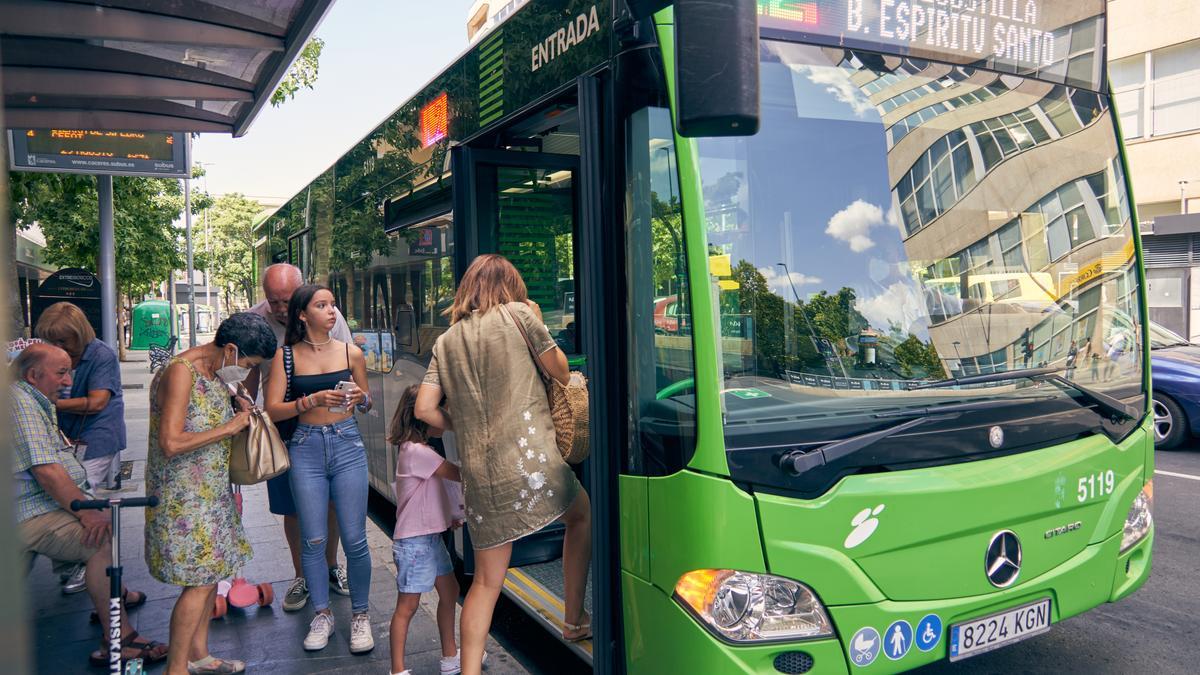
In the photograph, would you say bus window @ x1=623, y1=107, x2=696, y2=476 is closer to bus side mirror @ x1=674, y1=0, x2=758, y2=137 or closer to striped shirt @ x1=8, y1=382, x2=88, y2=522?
bus side mirror @ x1=674, y1=0, x2=758, y2=137

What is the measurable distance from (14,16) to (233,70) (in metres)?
1.36

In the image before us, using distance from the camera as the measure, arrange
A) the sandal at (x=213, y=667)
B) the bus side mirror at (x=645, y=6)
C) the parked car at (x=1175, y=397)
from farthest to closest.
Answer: the parked car at (x=1175, y=397) → the sandal at (x=213, y=667) → the bus side mirror at (x=645, y=6)

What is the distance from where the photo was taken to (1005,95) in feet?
10.9

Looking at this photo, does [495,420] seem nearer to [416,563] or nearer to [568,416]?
[568,416]

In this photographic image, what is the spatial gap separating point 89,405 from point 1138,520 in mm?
5482

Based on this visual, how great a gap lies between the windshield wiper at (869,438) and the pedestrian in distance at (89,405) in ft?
12.9

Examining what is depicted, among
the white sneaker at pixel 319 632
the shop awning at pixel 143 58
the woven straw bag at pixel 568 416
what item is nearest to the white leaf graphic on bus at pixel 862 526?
the woven straw bag at pixel 568 416

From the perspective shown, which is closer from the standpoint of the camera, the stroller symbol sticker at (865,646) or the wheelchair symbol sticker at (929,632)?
the stroller symbol sticker at (865,646)

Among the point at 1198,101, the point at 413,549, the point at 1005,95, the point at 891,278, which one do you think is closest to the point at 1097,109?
the point at 1005,95

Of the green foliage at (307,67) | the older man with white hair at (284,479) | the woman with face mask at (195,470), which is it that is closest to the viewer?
the woman with face mask at (195,470)

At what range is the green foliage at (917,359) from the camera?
3.01 meters

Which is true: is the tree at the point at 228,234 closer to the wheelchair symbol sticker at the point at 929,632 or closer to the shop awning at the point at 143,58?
the shop awning at the point at 143,58

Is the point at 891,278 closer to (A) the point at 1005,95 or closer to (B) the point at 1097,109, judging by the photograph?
(A) the point at 1005,95

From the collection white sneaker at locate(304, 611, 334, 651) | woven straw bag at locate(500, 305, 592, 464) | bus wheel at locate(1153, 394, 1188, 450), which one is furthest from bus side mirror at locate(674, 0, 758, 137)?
bus wheel at locate(1153, 394, 1188, 450)
